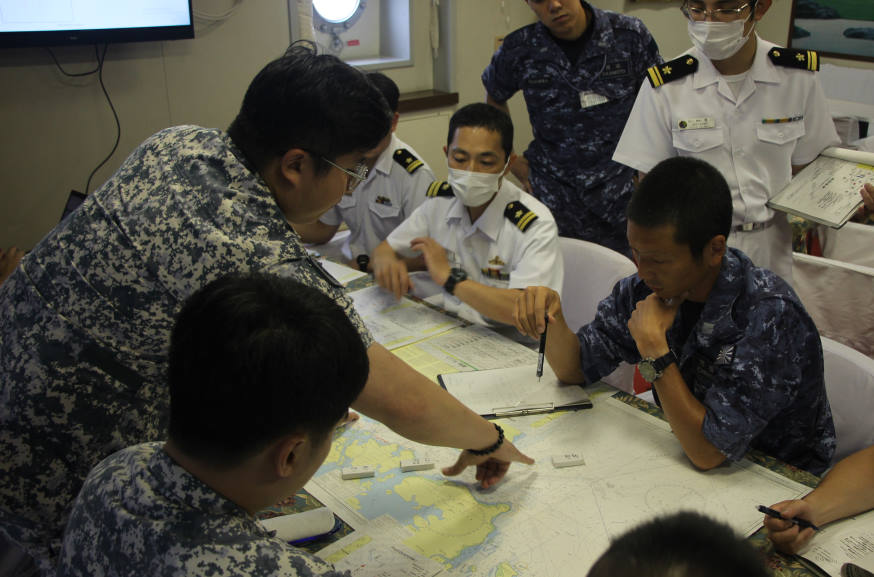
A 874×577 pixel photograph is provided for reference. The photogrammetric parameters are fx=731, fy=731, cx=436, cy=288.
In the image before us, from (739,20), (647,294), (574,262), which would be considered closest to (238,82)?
(574,262)

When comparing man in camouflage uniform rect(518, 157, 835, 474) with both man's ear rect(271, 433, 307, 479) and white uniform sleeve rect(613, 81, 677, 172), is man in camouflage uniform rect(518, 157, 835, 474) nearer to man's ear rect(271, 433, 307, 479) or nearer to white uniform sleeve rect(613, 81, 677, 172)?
man's ear rect(271, 433, 307, 479)

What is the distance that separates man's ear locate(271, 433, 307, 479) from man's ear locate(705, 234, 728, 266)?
1.00 m

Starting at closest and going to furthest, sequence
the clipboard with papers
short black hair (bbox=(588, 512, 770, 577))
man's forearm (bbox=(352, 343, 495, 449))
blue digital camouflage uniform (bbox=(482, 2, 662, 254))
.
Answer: short black hair (bbox=(588, 512, 770, 577)) < man's forearm (bbox=(352, 343, 495, 449)) < the clipboard with papers < blue digital camouflage uniform (bbox=(482, 2, 662, 254))

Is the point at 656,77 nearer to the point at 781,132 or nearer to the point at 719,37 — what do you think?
the point at 719,37

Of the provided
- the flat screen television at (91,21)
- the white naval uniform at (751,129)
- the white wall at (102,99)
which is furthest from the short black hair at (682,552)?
the white wall at (102,99)

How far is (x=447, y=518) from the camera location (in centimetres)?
129

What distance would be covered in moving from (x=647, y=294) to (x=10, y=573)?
1.40 metres

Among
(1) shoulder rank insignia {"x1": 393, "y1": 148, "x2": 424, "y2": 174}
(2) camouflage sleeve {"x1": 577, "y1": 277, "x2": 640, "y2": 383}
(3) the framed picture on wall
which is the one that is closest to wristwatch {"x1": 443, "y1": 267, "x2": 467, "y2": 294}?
(2) camouflage sleeve {"x1": 577, "y1": 277, "x2": 640, "y2": 383}

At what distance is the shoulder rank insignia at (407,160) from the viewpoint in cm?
278

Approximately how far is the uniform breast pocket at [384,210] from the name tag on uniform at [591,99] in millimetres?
868

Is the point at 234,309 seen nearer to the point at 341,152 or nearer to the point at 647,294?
the point at 341,152

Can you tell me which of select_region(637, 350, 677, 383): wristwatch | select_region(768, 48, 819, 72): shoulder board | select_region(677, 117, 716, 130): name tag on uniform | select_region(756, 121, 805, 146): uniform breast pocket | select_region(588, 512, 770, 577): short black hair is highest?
select_region(768, 48, 819, 72): shoulder board

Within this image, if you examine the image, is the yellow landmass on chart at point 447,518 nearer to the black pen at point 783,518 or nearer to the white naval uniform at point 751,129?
the black pen at point 783,518

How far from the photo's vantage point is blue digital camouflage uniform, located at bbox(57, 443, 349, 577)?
2.57 ft
